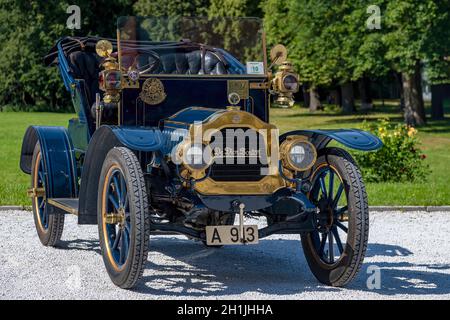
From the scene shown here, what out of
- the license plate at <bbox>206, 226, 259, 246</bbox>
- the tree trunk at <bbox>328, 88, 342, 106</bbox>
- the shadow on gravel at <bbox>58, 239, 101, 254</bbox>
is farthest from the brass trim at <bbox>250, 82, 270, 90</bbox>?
the tree trunk at <bbox>328, 88, 342, 106</bbox>

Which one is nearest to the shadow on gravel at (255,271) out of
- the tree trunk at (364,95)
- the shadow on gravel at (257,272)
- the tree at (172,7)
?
the shadow on gravel at (257,272)

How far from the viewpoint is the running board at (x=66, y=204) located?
8.78 metres

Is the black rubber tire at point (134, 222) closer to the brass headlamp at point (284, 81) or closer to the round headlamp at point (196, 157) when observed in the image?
the round headlamp at point (196, 157)

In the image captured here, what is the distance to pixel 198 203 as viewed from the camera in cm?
788

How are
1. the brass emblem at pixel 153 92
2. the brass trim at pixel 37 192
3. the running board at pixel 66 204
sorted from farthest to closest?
the brass trim at pixel 37 192 < the brass emblem at pixel 153 92 < the running board at pixel 66 204

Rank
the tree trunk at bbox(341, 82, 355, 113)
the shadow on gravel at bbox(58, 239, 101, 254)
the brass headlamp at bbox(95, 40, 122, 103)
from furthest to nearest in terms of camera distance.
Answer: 1. the tree trunk at bbox(341, 82, 355, 113)
2. the shadow on gravel at bbox(58, 239, 101, 254)
3. the brass headlamp at bbox(95, 40, 122, 103)

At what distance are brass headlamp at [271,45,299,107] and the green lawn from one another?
5.11 metres

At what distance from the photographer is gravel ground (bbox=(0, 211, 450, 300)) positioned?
25.5ft

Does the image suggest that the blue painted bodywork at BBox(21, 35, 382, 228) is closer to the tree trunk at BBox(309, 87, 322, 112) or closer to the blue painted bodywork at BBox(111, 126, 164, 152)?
the blue painted bodywork at BBox(111, 126, 164, 152)

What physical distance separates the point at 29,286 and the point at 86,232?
3400 mm

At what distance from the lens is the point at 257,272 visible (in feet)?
29.3

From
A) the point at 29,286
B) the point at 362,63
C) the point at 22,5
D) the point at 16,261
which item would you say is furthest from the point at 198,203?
the point at 22,5

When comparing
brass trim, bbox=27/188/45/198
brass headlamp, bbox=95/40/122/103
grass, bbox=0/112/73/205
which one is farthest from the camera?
grass, bbox=0/112/73/205

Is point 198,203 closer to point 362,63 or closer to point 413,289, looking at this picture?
point 413,289
